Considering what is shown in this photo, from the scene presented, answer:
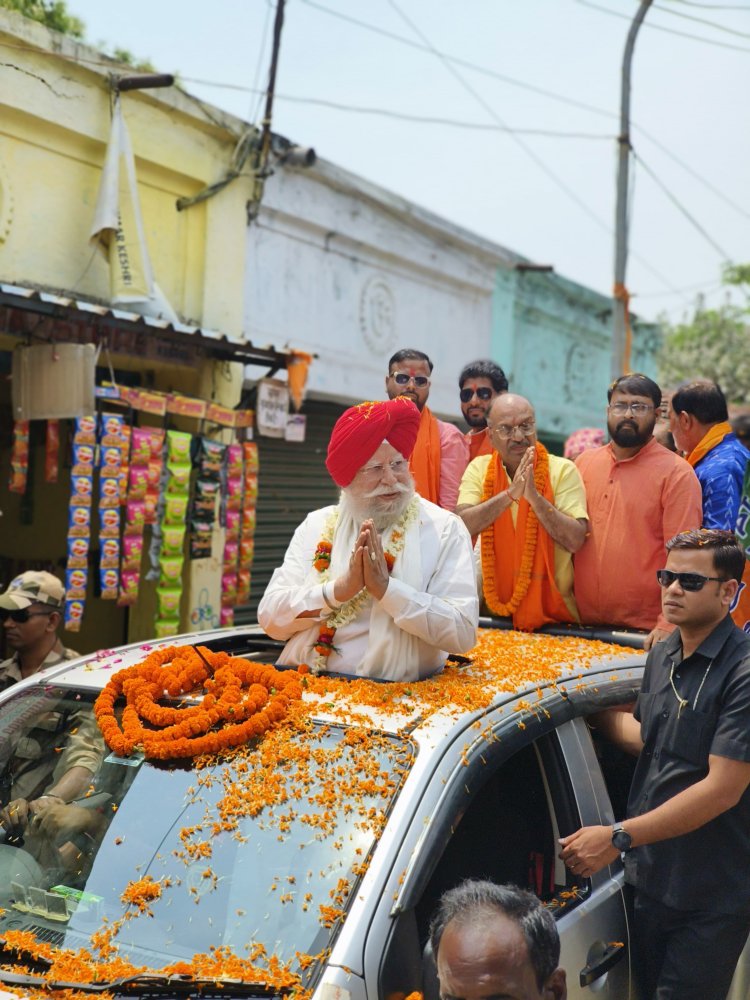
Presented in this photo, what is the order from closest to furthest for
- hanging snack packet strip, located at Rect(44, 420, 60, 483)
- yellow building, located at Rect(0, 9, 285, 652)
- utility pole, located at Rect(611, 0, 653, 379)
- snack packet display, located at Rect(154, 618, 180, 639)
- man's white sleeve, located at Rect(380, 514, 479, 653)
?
man's white sleeve, located at Rect(380, 514, 479, 653) → hanging snack packet strip, located at Rect(44, 420, 60, 483) → yellow building, located at Rect(0, 9, 285, 652) → snack packet display, located at Rect(154, 618, 180, 639) → utility pole, located at Rect(611, 0, 653, 379)

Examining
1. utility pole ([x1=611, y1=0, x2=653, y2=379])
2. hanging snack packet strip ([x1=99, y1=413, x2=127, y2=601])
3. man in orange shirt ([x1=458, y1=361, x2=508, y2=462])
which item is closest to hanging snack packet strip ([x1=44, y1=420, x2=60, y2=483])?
hanging snack packet strip ([x1=99, y1=413, x2=127, y2=601])

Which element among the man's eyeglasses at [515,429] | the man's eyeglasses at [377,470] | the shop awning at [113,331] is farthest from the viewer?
the shop awning at [113,331]

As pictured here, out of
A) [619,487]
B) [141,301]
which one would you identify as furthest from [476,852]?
[141,301]

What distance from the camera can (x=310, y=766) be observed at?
8.72 ft

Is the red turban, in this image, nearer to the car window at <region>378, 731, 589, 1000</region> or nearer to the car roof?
the car roof

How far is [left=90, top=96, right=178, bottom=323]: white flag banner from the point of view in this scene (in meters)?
7.94

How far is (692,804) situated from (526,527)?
6.06 ft

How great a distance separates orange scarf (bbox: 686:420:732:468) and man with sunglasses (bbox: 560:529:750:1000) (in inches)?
68.1

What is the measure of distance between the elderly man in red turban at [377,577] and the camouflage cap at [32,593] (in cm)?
194

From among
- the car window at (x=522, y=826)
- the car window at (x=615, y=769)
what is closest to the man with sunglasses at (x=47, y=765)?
the car window at (x=522, y=826)

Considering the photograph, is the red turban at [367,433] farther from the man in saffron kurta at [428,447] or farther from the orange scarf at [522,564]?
the man in saffron kurta at [428,447]

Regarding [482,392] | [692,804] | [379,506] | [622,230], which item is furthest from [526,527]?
[622,230]

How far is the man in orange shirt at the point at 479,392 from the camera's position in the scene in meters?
5.43

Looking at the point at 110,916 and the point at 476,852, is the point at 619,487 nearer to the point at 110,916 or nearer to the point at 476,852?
the point at 476,852
